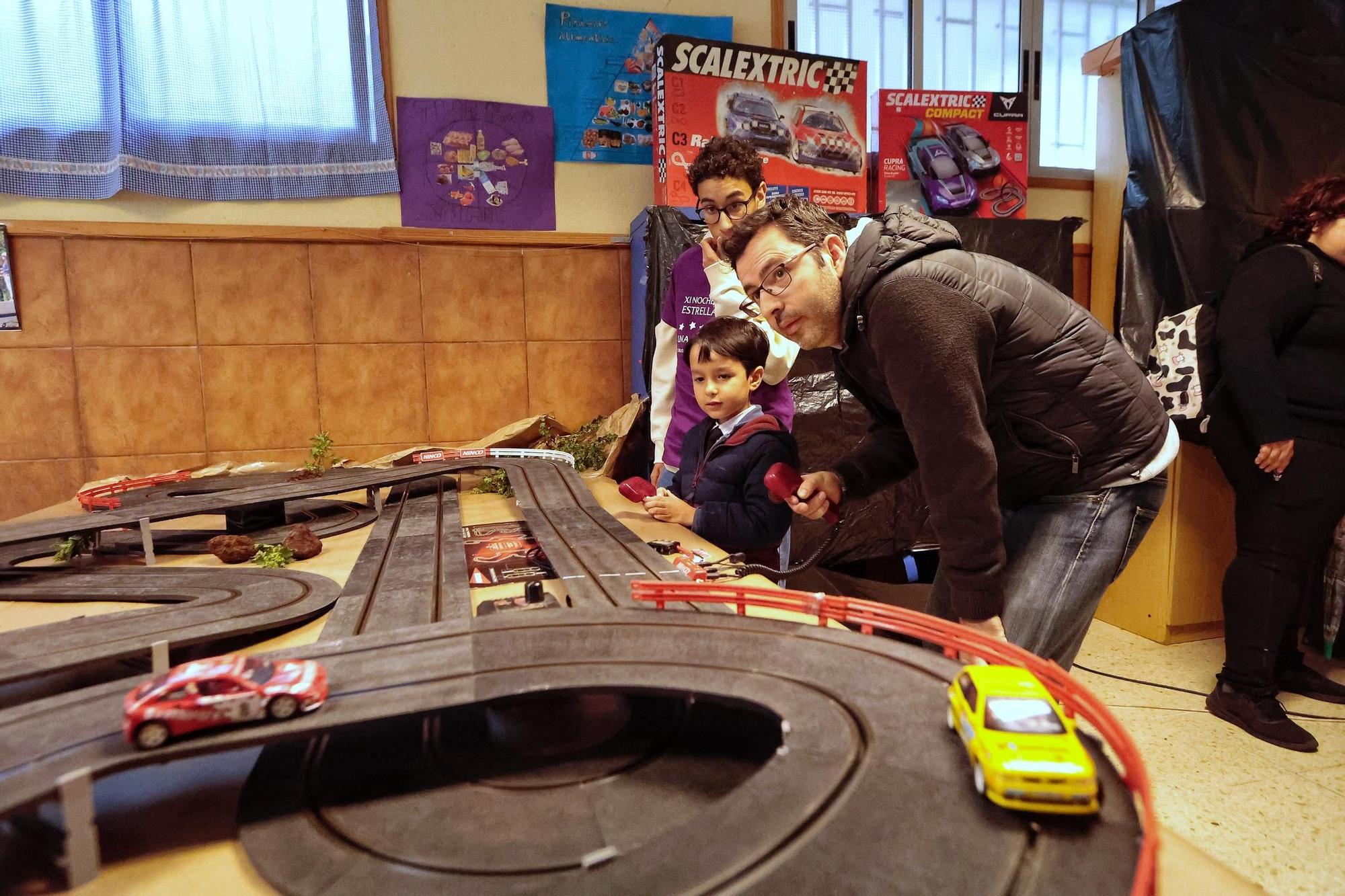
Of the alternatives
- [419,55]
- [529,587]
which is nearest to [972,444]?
[529,587]

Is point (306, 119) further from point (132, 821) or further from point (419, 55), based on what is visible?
point (132, 821)

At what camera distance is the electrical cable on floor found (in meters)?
2.85

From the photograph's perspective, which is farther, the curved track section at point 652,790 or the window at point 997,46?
the window at point 997,46

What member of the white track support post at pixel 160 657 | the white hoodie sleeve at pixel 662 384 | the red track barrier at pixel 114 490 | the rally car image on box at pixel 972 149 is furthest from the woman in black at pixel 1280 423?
the red track barrier at pixel 114 490

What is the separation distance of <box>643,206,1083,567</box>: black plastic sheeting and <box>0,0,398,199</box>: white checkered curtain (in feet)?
5.03

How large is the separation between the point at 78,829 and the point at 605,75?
426 cm

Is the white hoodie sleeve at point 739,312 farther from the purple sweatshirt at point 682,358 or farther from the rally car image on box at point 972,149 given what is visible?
the rally car image on box at point 972,149

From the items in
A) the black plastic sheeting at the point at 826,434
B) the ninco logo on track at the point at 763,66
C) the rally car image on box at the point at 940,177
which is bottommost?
the black plastic sheeting at the point at 826,434

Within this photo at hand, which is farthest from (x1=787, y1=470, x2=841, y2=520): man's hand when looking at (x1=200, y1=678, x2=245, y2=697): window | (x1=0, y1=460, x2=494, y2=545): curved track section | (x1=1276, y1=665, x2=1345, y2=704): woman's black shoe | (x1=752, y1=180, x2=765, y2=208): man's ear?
(x1=1276, y1=665, x2=1345, y2=704): woman's black shoe

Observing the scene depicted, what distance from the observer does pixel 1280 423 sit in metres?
2.62

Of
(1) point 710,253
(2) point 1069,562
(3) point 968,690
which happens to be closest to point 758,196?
(1) point 710,253

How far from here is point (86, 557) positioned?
1.87 meters

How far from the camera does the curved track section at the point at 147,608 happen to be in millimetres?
1078

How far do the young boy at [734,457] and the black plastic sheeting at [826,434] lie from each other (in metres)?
1.43
